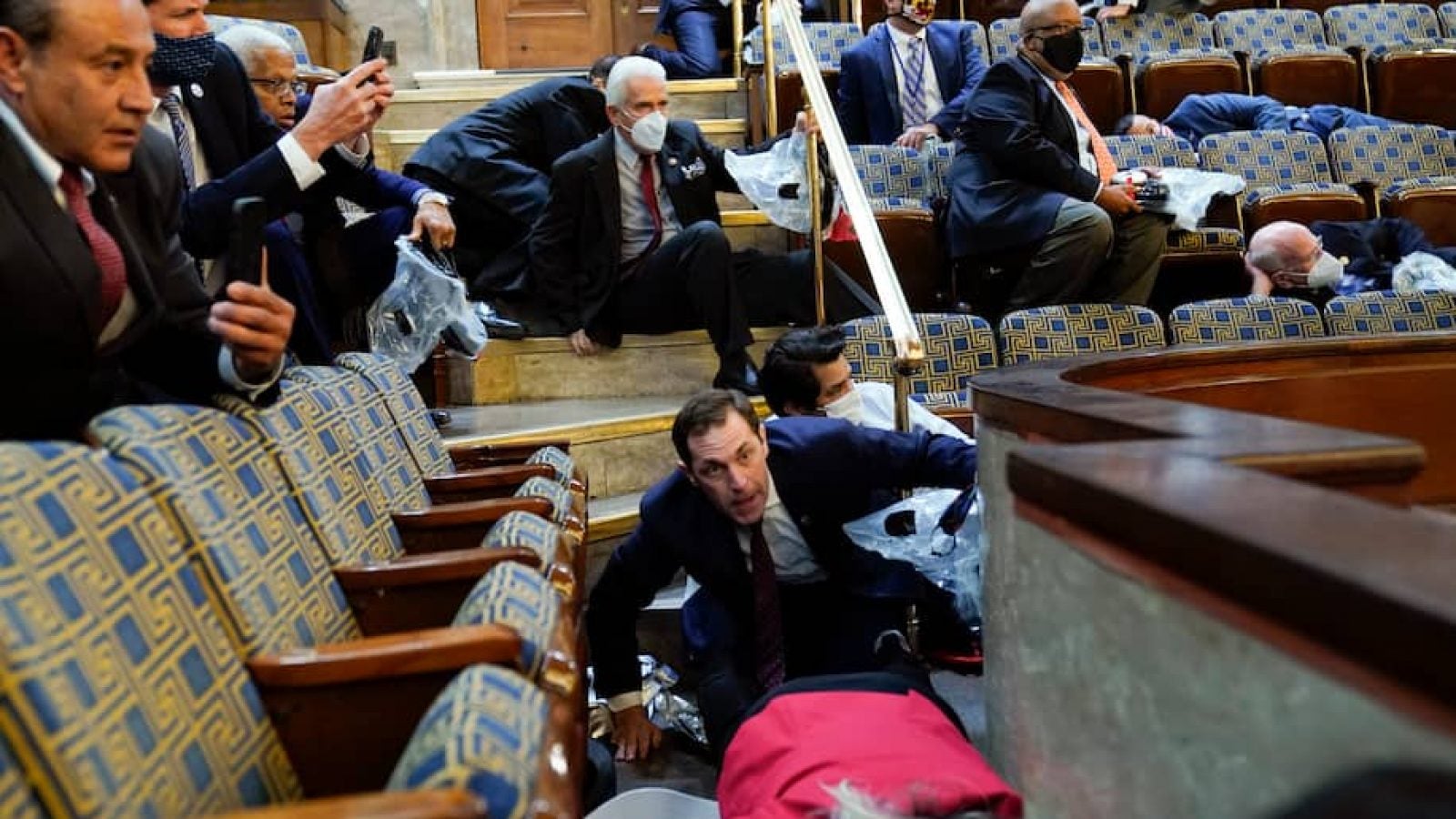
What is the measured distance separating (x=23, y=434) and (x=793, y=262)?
4.06 ft

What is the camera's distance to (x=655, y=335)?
171 centimetres

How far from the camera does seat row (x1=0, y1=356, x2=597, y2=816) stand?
0.42m

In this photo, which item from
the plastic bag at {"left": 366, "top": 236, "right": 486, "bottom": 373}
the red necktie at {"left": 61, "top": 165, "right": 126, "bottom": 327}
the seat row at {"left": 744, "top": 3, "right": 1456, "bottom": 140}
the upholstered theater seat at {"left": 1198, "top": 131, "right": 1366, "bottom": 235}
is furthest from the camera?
the seat row at {"left": 744, "top": 3, "right": 1456, "bottom": 140}

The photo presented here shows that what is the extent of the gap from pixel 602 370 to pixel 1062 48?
2.79ft

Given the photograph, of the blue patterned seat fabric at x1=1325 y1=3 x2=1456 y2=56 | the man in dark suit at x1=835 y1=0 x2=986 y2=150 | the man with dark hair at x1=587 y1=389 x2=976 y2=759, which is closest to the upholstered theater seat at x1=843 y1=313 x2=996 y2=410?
the man with dark hair at x1=587 y1=389 x2=976 y2=759

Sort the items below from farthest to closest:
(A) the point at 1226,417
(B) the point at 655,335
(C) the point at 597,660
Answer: (B) the point at 655,335
(C) the point at 597,660
(A) the point at 1226,417

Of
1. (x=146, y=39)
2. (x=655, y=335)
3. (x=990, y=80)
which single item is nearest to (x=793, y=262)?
(x=655, y=335)

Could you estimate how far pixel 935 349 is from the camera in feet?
5.41

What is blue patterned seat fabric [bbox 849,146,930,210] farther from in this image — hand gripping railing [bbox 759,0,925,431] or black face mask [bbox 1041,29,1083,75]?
black face mask [bbox 1041,29,1083,75]

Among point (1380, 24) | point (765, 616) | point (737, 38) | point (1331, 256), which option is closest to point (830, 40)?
point (737, 38)

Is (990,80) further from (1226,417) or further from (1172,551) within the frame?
(1172,551)

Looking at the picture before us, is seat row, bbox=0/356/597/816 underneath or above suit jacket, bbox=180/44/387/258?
underneath

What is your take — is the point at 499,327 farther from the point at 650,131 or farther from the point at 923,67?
the point at 923,67

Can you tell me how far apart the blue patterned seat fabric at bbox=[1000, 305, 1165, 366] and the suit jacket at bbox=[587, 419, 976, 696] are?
58cm
